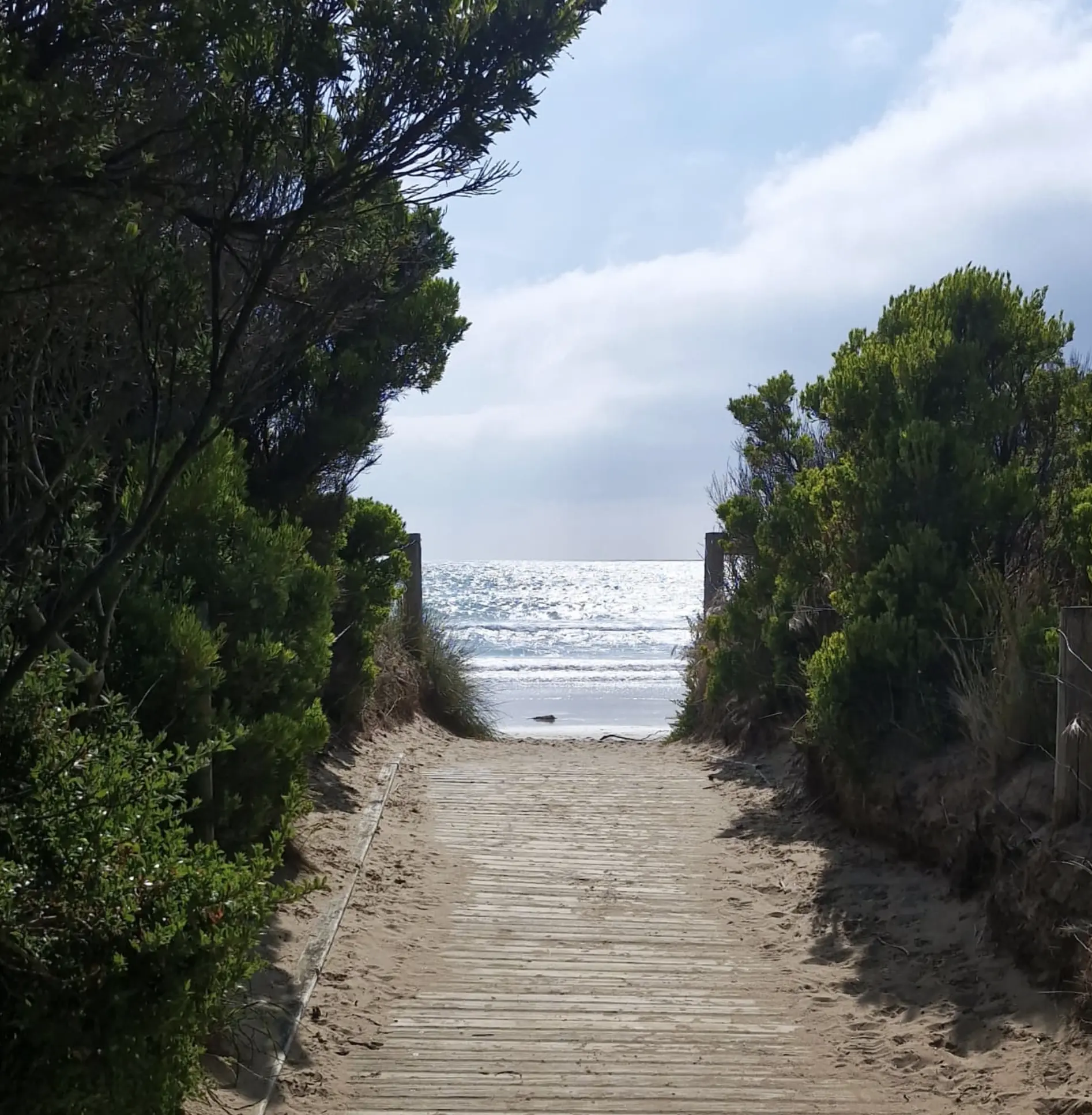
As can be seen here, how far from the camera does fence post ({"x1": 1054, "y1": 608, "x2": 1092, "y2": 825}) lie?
5.25 metres

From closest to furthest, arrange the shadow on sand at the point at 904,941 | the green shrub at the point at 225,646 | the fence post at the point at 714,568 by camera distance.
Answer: the shadow on sand at the point at 904,941
the green shrub at the point at 225,646
the fence post at the point at 714,568

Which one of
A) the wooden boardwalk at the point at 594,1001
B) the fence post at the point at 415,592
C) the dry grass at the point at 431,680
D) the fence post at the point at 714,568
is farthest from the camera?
the fence post at the point at 714,568

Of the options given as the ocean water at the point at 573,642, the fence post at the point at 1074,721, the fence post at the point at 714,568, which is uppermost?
the fence post at the point at 714,568

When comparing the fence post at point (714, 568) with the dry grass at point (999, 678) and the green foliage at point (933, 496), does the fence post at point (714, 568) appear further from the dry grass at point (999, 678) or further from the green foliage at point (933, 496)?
the dry grass at point (999, 678)

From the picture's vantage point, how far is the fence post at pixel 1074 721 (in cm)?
525

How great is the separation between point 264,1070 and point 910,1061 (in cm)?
260

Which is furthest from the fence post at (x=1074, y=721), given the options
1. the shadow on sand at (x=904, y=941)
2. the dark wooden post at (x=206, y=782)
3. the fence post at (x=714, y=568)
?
the fence post at (x=714, y=568)

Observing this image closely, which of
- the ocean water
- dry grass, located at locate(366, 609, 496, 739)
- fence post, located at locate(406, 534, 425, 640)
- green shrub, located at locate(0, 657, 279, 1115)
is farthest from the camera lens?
the ocean water

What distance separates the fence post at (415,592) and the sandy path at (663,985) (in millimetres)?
5752

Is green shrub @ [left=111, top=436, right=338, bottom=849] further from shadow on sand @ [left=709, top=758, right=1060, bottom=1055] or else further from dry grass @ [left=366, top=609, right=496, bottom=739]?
dry grass @ [left=366, top=609, right=496, bottom=739]

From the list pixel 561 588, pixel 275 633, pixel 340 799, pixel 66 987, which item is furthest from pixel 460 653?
pixel 561 588

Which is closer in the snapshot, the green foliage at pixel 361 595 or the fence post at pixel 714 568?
the green foliage at pixel 361 595

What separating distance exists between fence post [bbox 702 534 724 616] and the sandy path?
6000 mm

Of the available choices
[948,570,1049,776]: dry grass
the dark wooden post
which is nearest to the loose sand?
the dark wooden post
